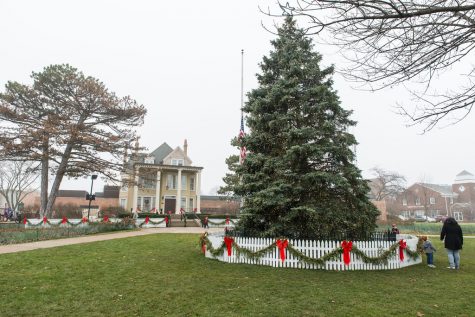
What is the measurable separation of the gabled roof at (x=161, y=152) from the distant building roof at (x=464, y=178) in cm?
6992

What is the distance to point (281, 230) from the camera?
11.0 m

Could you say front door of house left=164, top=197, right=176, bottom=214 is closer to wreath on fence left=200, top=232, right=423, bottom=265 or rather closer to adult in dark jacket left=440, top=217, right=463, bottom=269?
wreath on fence left=200, top=232, right=423, bottom=265

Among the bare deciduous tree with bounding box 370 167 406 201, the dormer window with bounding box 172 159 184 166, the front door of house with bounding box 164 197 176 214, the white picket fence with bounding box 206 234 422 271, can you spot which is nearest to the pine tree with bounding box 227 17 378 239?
the white picket fence with bounding box 206 234 422 271

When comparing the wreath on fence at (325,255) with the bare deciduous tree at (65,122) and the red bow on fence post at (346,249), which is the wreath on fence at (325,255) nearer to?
the red bow on fence post at (346,249)

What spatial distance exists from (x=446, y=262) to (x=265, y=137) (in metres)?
7.96

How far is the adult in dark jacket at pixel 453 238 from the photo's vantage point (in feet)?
31.5

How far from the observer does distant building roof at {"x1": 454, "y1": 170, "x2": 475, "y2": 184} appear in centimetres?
7431

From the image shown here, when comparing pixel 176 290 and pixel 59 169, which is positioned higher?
pixel 59 169

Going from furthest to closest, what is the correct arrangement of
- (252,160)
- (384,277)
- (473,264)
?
(252,160) → (473,264) → (384,277)

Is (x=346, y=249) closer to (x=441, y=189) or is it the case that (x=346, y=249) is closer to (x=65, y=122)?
(x=65, y=122)

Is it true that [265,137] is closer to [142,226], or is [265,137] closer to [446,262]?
[446,262]

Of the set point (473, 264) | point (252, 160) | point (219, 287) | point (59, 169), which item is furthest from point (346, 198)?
point (59, 169)

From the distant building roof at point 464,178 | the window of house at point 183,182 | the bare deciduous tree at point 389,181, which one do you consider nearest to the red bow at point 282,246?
the window of house at point 183,182

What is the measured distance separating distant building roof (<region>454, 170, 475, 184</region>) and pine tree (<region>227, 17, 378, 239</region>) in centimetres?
8026
